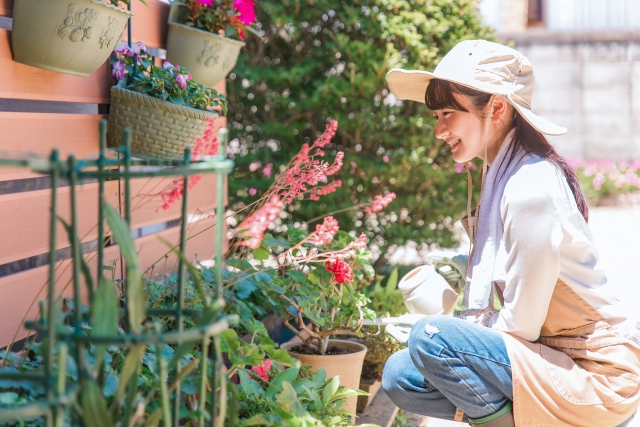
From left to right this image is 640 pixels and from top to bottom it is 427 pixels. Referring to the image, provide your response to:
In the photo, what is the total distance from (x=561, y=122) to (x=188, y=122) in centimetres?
980

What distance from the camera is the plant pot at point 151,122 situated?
86.4 inches

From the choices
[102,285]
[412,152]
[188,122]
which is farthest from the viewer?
[412,152]

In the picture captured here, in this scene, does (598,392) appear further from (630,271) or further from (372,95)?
(630,271)

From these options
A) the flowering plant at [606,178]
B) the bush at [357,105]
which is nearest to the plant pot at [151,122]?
the bush at [357,105]

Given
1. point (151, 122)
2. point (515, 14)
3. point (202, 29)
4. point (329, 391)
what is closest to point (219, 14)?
point (202, 29)

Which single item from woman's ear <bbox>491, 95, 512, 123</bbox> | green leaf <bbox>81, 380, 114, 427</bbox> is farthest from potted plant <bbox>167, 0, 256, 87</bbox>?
green leaf <bbox>81, 380, 114, 427</bbox>

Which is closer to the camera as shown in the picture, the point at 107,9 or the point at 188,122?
the point at 107,9

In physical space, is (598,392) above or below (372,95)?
below

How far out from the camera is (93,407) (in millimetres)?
1085

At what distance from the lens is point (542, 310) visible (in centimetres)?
188

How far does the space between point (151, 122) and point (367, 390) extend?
1.49 m

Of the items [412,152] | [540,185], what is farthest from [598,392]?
[412,152]

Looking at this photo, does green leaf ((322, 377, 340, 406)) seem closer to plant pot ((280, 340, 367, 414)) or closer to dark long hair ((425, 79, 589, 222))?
plant pot ((280, 340, 367, 414))

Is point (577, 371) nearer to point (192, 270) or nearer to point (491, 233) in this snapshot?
point (491, 233)
